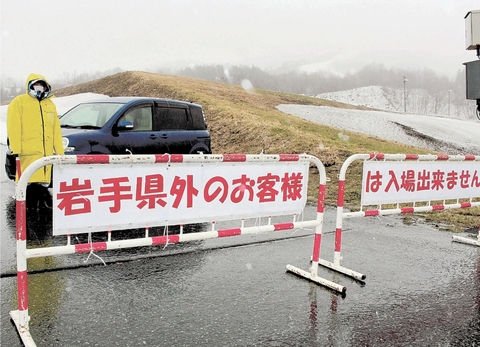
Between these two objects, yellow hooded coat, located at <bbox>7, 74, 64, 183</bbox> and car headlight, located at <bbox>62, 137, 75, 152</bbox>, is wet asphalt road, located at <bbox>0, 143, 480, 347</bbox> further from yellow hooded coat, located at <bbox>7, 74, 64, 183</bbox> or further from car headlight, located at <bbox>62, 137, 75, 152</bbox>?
car headlight, located at <bbox>62, 137, 75, 152</bbox>

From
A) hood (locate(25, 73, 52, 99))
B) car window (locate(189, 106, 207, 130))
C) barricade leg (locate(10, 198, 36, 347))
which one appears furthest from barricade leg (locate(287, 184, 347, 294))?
car window (locate(189, 106, 207, 130))

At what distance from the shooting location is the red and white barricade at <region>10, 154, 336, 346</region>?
12.3 feet

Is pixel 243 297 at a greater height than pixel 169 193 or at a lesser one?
lesser

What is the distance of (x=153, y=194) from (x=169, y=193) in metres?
0.17

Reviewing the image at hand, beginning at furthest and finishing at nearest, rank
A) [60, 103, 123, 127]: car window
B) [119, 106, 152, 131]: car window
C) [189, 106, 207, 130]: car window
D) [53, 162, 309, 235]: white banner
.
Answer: [189, 106, 207, 130]: car window
[119, 106, 152, 131]: car window
[60, 103, 123, 127]: car window
[53, 162, 309, 235]: white banner

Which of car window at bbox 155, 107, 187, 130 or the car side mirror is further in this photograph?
car window at bbox 155, 107, 187, 130

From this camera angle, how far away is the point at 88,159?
385 cm

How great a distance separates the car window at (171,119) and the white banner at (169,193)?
5.54 m

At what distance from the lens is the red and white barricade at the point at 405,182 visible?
5652 millimetres

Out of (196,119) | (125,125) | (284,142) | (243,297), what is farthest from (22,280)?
(284,142)

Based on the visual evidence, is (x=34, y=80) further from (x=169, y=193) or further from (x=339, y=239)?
(x=339, y=239)

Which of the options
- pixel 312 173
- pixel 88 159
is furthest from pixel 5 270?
pixel 312 173

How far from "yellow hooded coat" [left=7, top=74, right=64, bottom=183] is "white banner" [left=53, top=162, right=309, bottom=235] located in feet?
11.3

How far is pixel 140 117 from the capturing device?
9812 millimetres
